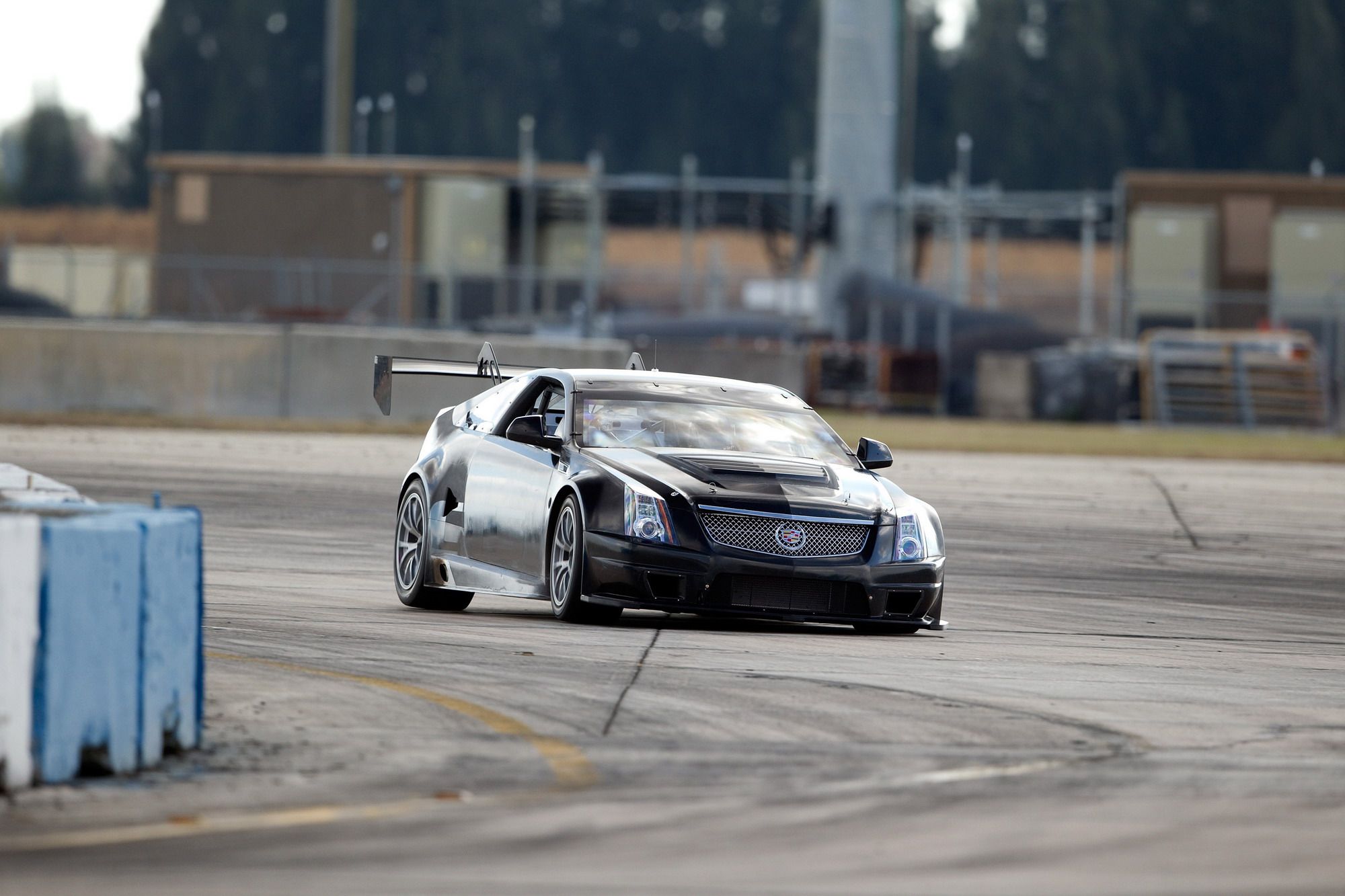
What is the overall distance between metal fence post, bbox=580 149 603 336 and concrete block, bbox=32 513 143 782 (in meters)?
35.0

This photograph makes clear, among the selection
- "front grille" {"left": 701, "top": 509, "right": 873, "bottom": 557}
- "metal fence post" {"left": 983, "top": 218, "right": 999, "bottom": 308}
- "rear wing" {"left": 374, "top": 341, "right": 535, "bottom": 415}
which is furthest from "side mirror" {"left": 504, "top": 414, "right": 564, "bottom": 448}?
"metal fence post" {"left": 983, "top": 218, "right": 999, "bottom": 308}

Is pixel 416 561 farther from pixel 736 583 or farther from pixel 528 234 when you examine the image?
pixel 528 234

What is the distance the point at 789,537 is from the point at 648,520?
0.68 metres

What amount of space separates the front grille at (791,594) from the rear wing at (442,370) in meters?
2.23

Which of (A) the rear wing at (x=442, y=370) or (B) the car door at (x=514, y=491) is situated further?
(A) the rear wing at (x=442, y=370)

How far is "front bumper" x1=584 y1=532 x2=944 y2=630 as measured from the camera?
446 inches

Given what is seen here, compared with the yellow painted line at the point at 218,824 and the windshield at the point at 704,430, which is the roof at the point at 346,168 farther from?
the yellow painted line at the point at 218,824

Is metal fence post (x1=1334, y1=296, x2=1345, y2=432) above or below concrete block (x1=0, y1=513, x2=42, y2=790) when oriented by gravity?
above

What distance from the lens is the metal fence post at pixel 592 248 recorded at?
42719mm

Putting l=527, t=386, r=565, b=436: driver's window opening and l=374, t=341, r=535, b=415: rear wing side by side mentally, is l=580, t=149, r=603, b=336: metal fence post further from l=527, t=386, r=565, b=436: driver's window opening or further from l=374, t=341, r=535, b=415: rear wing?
l=527, t=386, r=565, b=436: driver's window opening

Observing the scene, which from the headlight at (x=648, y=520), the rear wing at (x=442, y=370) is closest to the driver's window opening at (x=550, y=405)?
the rear wing at (x=442, y=370)

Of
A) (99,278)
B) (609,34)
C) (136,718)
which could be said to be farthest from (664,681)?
(609,34)

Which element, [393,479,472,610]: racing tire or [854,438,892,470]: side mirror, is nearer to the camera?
[854,438,892,470]: side mirror

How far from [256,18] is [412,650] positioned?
323 feet
